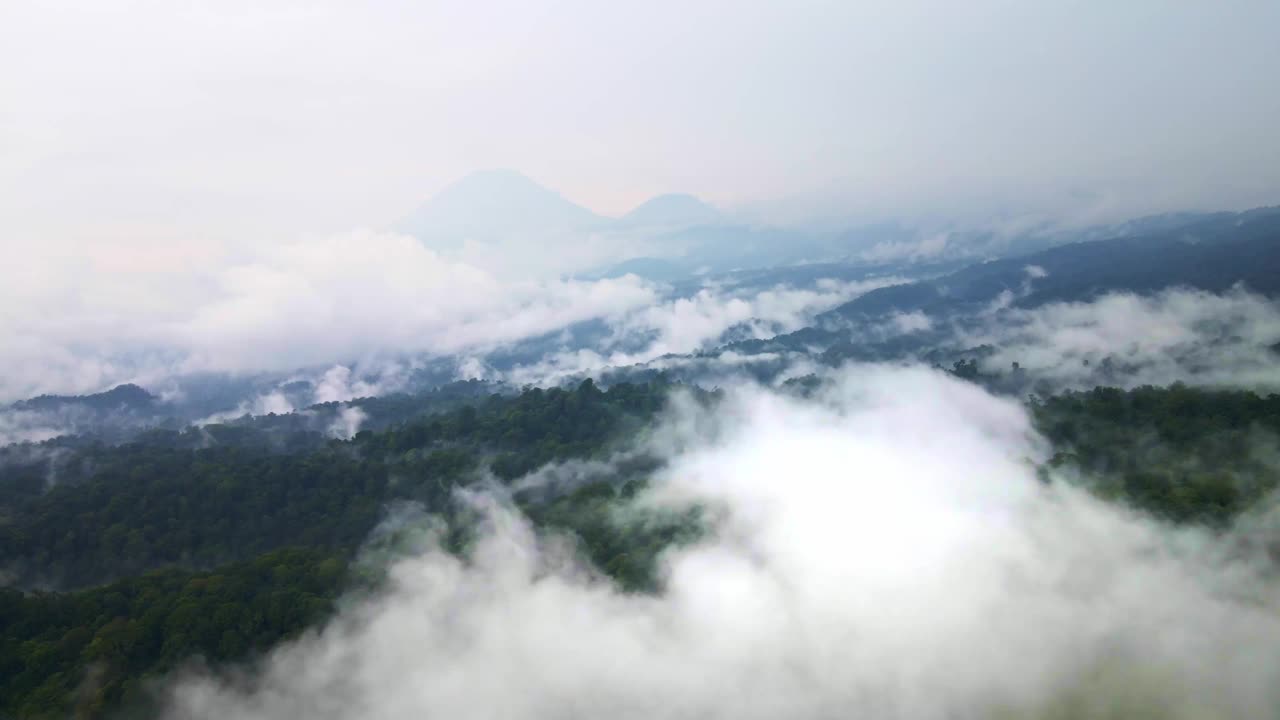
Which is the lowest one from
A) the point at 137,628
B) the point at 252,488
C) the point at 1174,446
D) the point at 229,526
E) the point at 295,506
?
the point at 1174,446

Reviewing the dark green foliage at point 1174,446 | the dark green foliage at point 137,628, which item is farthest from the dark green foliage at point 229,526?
the dark green foliage at point 1174,446

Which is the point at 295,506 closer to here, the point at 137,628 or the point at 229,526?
the point at 229,526

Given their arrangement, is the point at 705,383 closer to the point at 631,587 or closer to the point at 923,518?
the point at 923,518

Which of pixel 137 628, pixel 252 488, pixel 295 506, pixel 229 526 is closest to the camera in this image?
pixel 137 628

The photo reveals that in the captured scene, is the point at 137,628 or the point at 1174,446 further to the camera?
the point at 1174,446

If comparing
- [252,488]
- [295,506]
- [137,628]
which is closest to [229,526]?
[252,488]

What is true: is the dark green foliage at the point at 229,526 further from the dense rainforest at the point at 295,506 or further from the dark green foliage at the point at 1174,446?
the dark green foliage at the point at 1174,446

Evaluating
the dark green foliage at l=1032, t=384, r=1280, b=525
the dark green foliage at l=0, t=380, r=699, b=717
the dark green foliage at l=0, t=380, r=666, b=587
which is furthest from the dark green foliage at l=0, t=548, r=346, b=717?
the dark green foliage at l=1032, t=384, r=1280, b=525
